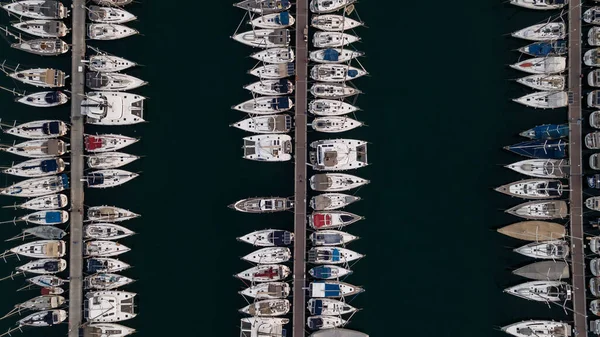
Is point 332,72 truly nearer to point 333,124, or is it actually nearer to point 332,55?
point 332,55

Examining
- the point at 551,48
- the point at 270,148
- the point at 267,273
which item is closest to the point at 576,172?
the point at 551,48

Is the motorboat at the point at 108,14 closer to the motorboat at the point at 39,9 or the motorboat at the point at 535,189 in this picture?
the motorboat at the point at 39,9

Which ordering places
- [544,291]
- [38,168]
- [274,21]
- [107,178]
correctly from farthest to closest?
[274,21], [107,178], [38,168], [544,291]

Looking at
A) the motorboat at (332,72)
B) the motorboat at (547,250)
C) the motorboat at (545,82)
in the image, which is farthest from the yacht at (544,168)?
the motorboat at (332,72)

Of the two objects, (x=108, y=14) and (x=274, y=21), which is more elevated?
(x=108, y=14)

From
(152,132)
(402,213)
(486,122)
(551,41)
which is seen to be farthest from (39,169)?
(551,41)
